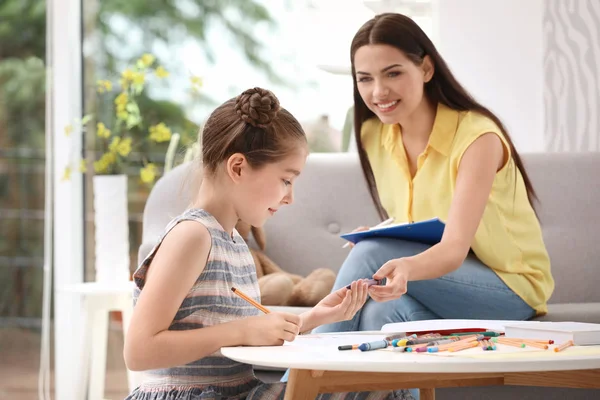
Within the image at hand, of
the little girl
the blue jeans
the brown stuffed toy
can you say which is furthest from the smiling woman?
the little girl

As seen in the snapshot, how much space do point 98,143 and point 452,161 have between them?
203 cm

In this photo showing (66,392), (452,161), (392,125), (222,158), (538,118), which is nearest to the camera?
(222,158)

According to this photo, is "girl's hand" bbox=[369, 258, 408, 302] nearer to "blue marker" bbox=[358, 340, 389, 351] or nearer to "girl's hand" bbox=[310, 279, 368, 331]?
"girl's hand" bbox=[310, 279, 368, 331]

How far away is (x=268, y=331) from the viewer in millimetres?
1104

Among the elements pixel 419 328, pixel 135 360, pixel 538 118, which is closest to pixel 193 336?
pixel 135 360

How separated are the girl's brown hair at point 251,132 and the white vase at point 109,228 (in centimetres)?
157

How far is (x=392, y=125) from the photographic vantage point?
6.91ft

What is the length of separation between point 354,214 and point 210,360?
4.49 ft

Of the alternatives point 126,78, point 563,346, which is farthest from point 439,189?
point 126,78

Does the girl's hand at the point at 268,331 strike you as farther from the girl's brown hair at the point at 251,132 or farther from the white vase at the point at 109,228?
the white vase at the point at 109,228

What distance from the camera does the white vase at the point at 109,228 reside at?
110 inches

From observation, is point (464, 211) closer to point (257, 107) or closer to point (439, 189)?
point (439, 189)

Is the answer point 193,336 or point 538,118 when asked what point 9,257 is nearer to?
point 538,118

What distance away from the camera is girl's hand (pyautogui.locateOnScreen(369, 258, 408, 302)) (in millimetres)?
1447
